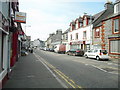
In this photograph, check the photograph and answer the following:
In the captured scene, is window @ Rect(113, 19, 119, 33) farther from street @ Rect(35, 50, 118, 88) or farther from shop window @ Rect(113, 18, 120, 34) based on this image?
street @ Rect(35, 50, 118, 88)

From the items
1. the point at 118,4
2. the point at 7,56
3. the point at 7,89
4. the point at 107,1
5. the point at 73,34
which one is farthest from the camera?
the point at 73,34

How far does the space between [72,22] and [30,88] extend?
39.4m

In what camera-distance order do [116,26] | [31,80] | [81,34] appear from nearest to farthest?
[31,80] < [116,26] < [81,34]

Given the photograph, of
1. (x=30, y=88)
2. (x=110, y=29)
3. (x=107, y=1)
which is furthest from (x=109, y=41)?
(x=30, y=88)

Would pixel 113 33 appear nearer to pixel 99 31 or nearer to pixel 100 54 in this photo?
pixel 99 31

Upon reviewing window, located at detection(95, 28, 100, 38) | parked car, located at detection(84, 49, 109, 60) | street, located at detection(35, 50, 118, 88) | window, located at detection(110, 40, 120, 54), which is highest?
window, located at detection(95, 28, 100, 38)

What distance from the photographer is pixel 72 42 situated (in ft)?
143

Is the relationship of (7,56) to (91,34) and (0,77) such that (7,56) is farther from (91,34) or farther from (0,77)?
(91,34)

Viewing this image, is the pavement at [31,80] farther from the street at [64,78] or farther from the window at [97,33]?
the window at [97,33]

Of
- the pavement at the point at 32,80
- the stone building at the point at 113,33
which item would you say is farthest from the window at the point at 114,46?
the pavement at the point at 32,80

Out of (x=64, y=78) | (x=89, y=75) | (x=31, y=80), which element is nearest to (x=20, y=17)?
(x=31, y=80)

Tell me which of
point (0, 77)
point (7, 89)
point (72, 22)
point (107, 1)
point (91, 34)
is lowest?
point (7, 89)

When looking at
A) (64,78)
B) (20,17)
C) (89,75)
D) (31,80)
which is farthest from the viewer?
(20,17)

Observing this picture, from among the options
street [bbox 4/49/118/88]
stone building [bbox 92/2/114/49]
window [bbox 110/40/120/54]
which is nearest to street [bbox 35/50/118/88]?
street [bbox 4/49/118/88]
